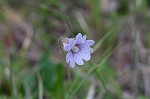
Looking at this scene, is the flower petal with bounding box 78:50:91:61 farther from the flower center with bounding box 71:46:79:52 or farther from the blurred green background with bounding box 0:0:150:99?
the blurred green background with bounding box 0:0:150:99

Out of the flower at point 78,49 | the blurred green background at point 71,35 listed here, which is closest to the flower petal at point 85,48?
the flower at point 78,49

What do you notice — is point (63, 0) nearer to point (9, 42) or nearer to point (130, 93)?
point (9, 42)

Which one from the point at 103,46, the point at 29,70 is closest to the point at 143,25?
the point at 103,46

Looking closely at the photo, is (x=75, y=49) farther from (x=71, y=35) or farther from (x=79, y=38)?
(x=71, y=35)

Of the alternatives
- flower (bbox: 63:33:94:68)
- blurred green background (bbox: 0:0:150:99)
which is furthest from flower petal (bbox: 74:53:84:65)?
blurred green background (bbox: 0:0:150:99)

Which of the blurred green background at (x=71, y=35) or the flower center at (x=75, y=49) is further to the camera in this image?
the blurred green background at (x=71, y=35)

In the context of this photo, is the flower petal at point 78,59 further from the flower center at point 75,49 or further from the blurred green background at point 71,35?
the blurred green background at point 71,35
